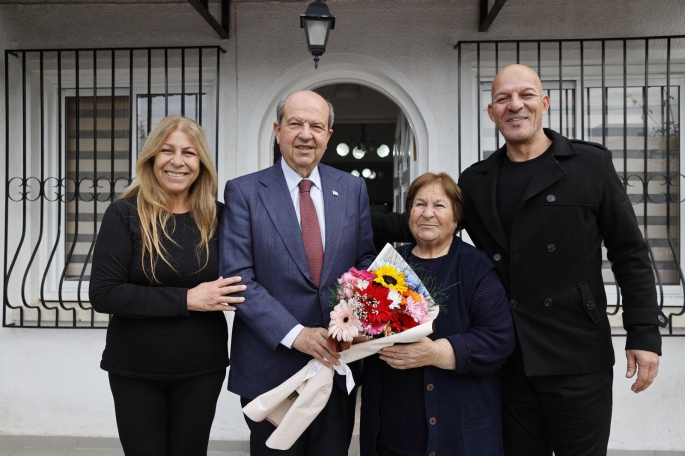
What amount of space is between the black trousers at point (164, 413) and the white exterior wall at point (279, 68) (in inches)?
67.2

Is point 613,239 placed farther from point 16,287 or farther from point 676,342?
point 16,287

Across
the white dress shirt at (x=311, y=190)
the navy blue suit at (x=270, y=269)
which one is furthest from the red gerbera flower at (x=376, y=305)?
the white dress shirt at (x=311, y=190)

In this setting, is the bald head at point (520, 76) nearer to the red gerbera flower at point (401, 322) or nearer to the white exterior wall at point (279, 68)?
the red gerbera flower at point (401, 322)

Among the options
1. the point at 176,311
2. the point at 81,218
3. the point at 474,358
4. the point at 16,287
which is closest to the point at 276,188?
the point at 176,311

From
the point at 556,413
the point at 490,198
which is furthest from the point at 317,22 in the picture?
the point at 556,413

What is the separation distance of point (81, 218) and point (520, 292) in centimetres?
325

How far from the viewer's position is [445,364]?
1.57 metres

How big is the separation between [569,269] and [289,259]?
3.13ft

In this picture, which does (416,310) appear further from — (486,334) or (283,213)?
(283,213)

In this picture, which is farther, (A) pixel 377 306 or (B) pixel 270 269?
(B) pixel 270 269

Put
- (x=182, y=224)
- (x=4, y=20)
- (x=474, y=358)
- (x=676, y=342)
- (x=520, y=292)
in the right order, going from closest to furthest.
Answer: (x=474, y=358) → (x=520, y=292) → (x=182, y=224) → (x=676, y=342) → (x=4, y=20)

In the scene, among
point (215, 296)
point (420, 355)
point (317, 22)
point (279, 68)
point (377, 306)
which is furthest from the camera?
point (279, 68)

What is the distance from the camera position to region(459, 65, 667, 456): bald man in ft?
5.50

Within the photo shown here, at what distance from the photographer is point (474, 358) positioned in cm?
158
